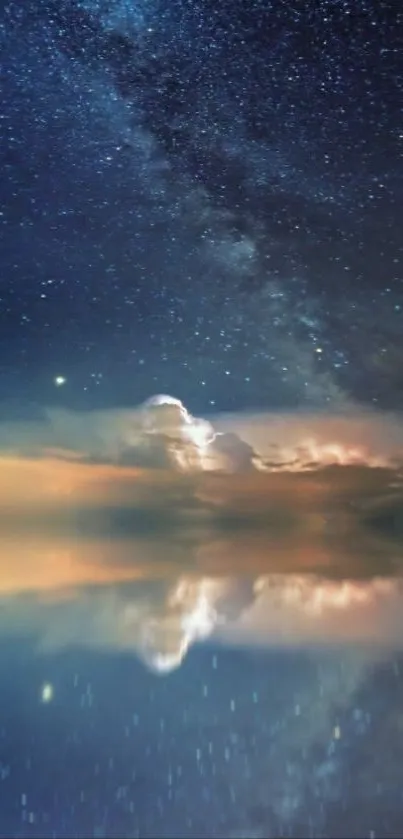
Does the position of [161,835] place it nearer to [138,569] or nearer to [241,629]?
[241,629]

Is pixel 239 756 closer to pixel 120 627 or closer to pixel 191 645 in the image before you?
pixel 191 645

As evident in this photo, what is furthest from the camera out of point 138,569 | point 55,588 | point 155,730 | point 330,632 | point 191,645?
point 138,569

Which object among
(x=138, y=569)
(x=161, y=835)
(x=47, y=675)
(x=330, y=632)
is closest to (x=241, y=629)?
(x=330, y=632)

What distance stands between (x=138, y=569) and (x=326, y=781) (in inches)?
248

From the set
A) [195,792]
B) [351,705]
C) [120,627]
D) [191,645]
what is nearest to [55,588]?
[120,627]

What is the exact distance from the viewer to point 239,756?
6.43 feet

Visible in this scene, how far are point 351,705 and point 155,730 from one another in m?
0.59

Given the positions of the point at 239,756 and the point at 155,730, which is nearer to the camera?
the point at 239,756

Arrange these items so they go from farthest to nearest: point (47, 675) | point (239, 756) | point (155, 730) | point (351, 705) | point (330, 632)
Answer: point (330, 632) < point (47, 675) < point (351, 705) < point (155, 730) < point (239, 756)

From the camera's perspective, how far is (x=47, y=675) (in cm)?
280

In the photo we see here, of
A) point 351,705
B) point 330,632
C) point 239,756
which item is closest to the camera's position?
point 239,756

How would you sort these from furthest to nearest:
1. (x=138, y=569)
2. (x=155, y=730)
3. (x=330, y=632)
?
(x=138, y=569) → (x=330, y=632) → (x=155, y=730)

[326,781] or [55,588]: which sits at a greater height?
[55,588]

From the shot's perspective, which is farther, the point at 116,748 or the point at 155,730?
the point at 155,730
